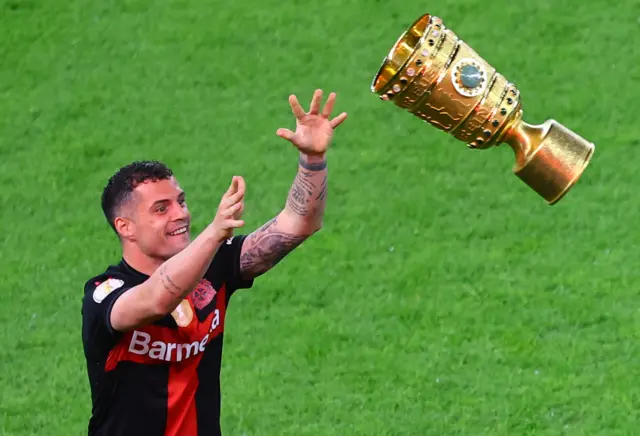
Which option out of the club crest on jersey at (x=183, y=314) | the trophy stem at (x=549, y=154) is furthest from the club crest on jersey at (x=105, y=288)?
the trophy stem at (x=549, y=154)

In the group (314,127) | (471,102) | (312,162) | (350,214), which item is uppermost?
(471,102)

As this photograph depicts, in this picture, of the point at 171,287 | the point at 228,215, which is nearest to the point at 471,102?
the point at 228,215

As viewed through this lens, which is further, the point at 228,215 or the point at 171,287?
the point at 171,287

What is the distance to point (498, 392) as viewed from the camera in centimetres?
701

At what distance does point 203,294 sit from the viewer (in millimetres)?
4672

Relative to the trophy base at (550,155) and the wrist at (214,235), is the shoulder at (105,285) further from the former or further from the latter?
the trophy base at (550,155)

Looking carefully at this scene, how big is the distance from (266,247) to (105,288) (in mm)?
664

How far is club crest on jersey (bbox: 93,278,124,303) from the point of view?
4383 millimetres

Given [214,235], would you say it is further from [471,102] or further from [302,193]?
[471,102]

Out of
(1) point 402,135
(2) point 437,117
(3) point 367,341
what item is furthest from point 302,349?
(2) point 437,117

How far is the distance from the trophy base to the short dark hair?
1.33 metres

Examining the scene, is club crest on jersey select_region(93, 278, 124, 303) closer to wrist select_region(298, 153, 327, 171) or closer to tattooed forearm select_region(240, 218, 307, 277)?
tattooed forearm select_region(240, 218, 307, 277)

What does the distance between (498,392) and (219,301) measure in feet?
9.02

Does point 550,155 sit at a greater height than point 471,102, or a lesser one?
lesser
